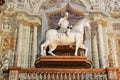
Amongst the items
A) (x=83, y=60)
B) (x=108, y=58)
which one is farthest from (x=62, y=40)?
(x=108, y=58)

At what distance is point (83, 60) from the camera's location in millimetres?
9242

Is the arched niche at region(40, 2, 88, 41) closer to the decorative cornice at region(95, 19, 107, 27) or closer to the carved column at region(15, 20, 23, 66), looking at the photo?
the decorative cornice at region(95, 19, 107, 27)

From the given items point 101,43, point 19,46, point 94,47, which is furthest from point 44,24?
point 101,43

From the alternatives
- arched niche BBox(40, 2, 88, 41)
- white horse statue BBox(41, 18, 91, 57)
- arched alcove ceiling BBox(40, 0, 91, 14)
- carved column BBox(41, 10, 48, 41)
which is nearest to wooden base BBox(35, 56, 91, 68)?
white horse statue BBox(41, 18, 91, 57)

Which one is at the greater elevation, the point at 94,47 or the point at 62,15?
the point at 62,15

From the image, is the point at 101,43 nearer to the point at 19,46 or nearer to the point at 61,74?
the point at 61,74

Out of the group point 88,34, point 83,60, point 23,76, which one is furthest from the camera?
point 88,34

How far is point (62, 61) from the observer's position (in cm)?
920

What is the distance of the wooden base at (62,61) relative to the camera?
9219 millimetres

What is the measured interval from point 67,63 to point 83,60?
486mm

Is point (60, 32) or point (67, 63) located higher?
point (60, 32)

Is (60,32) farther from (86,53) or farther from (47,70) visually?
(47,70)

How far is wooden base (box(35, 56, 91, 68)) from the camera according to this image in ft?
30.2

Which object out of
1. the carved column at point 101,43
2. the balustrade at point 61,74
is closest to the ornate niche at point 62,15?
the carved column at point 101,43
